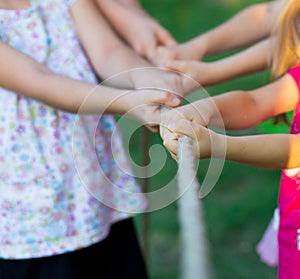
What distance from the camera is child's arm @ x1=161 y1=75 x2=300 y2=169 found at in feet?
2.74

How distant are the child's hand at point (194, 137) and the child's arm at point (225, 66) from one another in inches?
12.6

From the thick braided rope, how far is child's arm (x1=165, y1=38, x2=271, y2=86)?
1.15 ft

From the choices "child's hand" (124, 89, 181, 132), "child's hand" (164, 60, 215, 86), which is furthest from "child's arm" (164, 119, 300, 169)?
"child's hand" (164, 60, 215, 86)

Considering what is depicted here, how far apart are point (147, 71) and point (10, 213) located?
0.28 meters

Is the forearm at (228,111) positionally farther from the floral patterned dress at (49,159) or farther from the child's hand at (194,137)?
the floral patterned dress at (49,159)

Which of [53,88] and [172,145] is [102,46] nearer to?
[53,88]

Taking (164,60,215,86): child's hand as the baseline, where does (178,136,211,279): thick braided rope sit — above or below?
above

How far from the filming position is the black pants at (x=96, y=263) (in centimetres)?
112

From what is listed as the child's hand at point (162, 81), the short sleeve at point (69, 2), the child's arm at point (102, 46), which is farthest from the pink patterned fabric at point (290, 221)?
the short sleeve at point (69, 2)

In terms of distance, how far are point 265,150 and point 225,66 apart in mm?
336

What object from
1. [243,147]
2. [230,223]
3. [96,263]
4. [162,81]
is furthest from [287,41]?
[230,223]

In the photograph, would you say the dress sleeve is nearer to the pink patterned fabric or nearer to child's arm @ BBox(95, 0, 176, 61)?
the pink patterned fabric

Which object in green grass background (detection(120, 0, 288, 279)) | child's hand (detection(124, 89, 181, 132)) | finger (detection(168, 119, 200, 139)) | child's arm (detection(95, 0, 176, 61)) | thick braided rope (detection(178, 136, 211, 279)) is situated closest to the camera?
thick braided rope (detection(178, 136, 211, 279))

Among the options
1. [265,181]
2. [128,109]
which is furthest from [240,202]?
[128,109]
